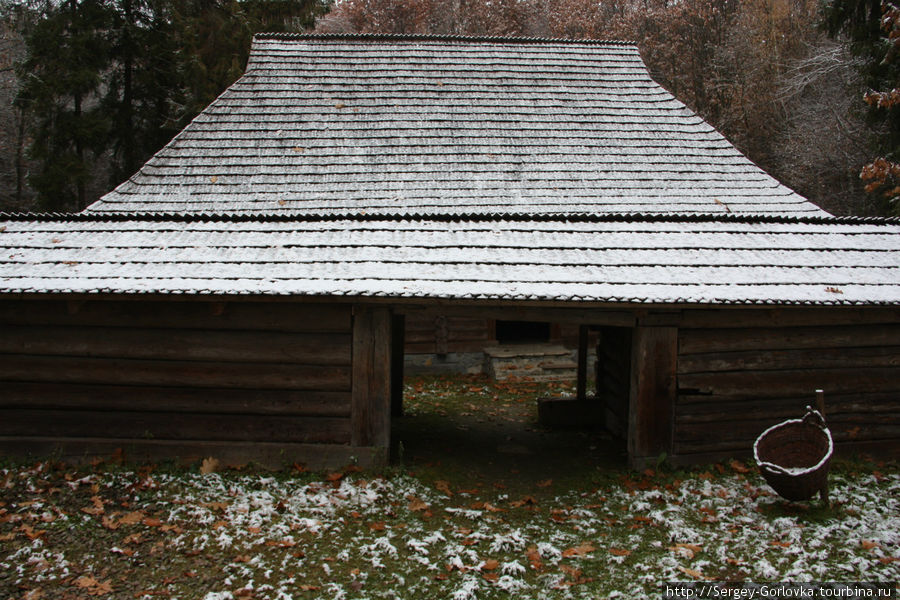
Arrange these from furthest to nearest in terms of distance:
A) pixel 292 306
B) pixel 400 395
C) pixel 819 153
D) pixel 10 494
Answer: pixel 819 153
pixel 400 395
pixel 292 306
pixel 10 494

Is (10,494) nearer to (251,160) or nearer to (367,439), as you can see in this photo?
(367,439)

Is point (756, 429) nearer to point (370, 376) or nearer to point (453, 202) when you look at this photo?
point (370, 376)

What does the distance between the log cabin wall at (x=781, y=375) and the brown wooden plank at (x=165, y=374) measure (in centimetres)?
387

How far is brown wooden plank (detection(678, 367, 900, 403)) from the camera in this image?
7039mm

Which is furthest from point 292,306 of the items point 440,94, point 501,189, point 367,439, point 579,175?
point 440,94

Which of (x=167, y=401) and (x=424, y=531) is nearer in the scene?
(x=424, y=531)

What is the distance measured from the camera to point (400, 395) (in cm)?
1035

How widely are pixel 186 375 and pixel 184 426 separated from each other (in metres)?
0.56

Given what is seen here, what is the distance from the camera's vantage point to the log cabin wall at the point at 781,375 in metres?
7.04

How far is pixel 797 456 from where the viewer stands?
6.20 metres

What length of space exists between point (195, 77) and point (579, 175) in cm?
1162

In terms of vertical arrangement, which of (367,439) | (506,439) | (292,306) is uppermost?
(292,306)

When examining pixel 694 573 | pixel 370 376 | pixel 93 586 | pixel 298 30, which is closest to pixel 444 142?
pixel 370 376

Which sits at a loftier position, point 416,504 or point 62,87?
point 62,87
